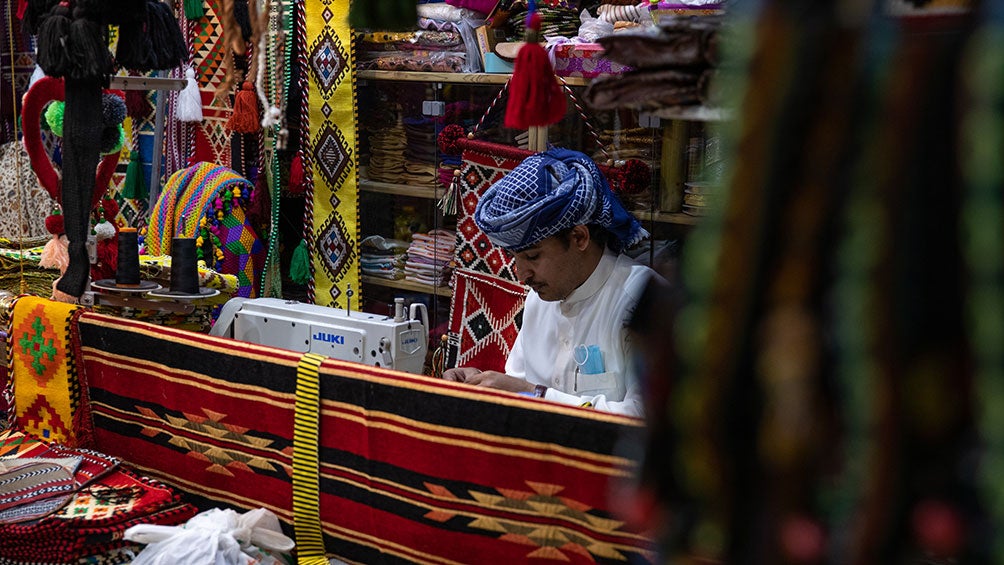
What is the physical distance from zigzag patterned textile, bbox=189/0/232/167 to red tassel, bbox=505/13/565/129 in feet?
9.84

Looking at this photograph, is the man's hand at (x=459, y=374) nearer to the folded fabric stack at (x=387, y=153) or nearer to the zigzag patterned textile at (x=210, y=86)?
the folded fabric stack at (x=387, y=153)

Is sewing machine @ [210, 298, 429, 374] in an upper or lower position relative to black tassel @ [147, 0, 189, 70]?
lower

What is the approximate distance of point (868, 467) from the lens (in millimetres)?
531

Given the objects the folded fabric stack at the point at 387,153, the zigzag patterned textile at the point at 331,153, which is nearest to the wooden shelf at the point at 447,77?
the zigzag patterned textile at the point at 331,153

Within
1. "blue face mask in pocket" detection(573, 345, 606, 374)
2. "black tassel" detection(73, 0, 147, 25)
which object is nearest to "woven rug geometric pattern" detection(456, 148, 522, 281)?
"blue face mask in pocket" detection(573, 345, 606, 374)

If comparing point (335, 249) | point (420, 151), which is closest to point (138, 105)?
point (335, 249)

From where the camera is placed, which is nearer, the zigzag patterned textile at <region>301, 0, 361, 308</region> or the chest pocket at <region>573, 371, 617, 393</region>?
the chest pocket at <region>573, 371, 617, 393</region>

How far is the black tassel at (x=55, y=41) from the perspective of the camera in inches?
105

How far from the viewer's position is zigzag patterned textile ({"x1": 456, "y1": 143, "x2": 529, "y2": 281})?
418 cm

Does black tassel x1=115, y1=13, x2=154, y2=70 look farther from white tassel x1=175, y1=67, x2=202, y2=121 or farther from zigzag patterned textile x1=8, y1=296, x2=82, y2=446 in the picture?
white tassel x1=175, y1=67, x2=202, y2=121

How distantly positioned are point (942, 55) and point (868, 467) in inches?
8.5

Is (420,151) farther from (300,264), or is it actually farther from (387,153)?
(300,264)

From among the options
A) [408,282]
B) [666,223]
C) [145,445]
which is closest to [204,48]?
[408,282]

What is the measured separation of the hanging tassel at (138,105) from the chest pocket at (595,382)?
141 inches
